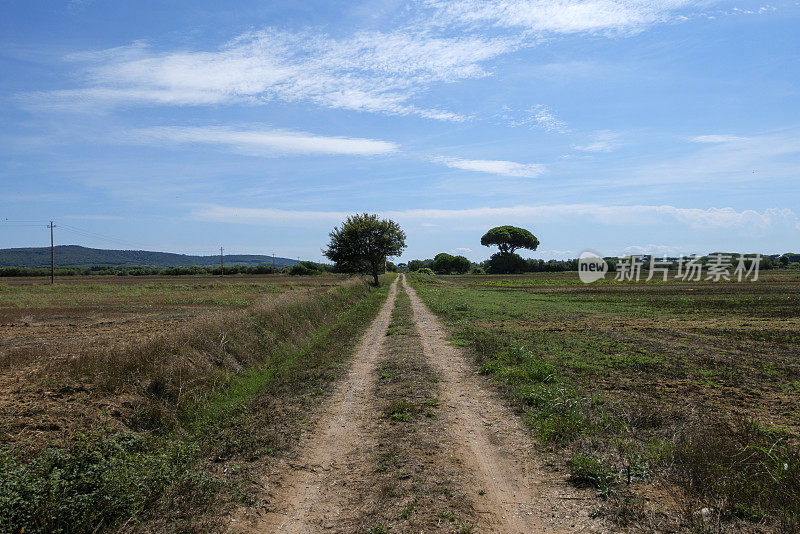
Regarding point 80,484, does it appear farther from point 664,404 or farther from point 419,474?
point 664,404

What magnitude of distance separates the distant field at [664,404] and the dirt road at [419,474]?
23.5 inches

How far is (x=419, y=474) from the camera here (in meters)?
5.49

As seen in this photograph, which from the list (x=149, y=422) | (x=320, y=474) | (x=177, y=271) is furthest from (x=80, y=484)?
(x=177, y=271)

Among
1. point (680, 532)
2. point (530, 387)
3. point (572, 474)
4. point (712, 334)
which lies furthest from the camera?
point (712, 334)

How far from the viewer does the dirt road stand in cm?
453

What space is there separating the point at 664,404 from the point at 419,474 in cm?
527

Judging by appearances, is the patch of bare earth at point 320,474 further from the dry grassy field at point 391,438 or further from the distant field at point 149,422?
the distant field at point 149,422

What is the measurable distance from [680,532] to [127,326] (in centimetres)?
1978

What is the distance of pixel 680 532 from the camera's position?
4.07m

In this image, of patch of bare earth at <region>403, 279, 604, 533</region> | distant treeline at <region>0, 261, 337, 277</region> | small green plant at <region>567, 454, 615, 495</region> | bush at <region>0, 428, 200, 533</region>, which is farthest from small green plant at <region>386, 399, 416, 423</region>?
distant treeline at <region>0, 261, 337, 277</region>

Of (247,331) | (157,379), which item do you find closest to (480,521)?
(157,379)

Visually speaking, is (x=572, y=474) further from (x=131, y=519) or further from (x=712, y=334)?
(x=712, y=334)

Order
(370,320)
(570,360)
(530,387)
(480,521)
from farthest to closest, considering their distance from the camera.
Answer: (370,320) < (570,360) < (530,387) < (480,521)

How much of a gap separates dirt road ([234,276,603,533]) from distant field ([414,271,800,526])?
0.60 m
